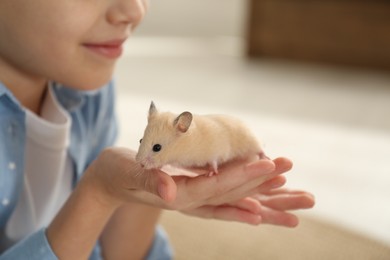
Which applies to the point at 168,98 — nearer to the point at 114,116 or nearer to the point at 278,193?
the point at 114,116

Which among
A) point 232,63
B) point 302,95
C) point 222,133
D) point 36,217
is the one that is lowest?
point 36,217

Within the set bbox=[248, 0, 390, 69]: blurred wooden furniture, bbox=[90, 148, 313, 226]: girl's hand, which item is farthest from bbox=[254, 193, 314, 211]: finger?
bbox=[248, 0, 390, 69]: blurred wooden furniture

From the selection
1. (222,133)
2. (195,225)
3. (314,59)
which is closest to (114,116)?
(195,225)

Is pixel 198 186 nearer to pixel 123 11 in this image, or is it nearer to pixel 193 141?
pixel 193 141

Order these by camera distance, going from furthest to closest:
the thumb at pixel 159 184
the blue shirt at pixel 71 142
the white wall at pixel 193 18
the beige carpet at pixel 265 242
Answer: the white wall at pixel 193 18 < the beige carpet at pixel 265 242 < the blue shirt at pixel 71 142 < the thumb at pixel 159 184

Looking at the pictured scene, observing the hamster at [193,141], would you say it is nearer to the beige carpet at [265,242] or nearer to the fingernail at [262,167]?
the fingernail at [262,167]

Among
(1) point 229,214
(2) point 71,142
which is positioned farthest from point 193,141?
(2) point 71,142

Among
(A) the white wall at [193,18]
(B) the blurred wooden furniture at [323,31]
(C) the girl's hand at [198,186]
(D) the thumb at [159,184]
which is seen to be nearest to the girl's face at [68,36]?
(C) the girl's hand at [198,186]
